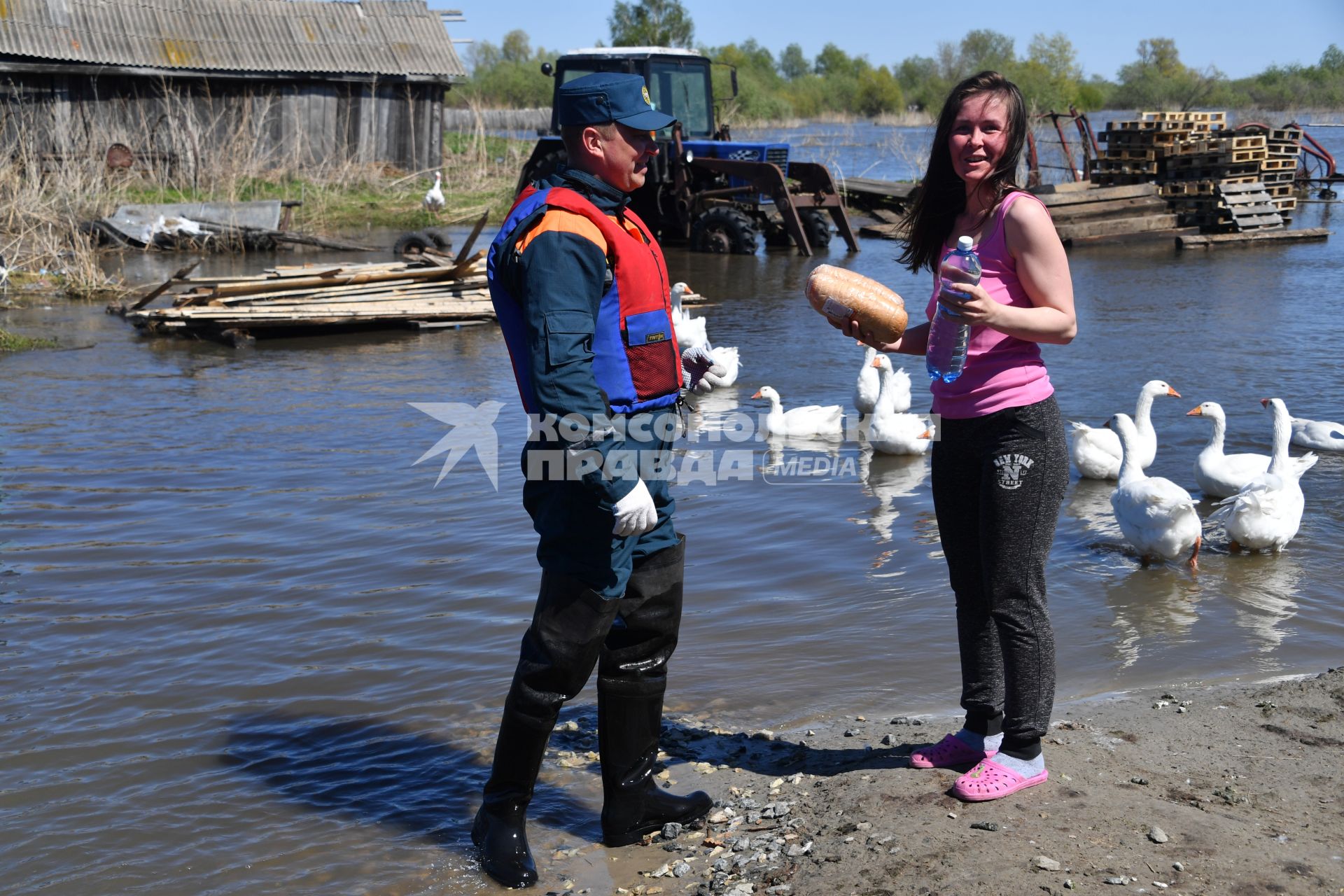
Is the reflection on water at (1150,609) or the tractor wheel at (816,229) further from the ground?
the tractor wheel at (816,229)

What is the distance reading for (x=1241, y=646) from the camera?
4586 millimetres

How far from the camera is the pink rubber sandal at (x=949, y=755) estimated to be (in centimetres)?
340

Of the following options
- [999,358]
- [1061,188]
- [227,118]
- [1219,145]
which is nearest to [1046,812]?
[999,358]

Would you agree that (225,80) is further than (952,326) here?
Yes

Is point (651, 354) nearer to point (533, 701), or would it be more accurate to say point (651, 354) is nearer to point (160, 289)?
point (533, 701)

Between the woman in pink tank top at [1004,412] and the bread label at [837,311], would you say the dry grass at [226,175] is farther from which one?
the woman in pink tank top at [1004,412]

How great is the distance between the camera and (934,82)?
79.1 metres

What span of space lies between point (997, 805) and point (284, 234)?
17289 millimetres

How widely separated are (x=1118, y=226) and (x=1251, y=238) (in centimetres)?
201

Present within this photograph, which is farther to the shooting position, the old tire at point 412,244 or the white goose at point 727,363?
the old tire at point 412,244

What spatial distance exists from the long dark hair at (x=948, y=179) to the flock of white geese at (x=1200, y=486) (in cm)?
273

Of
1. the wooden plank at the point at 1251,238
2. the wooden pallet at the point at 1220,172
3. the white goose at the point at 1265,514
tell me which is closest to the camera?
the white goose at the point at 1265,514

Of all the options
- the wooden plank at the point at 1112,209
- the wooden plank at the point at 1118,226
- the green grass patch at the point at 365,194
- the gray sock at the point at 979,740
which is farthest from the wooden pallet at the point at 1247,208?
the gray sock at the point at 979,740

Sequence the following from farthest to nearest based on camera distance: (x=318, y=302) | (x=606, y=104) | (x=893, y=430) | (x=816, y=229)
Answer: (x=816, y=229), (x=318, y=302), (x=893, y=430), (x=606, y=104)
